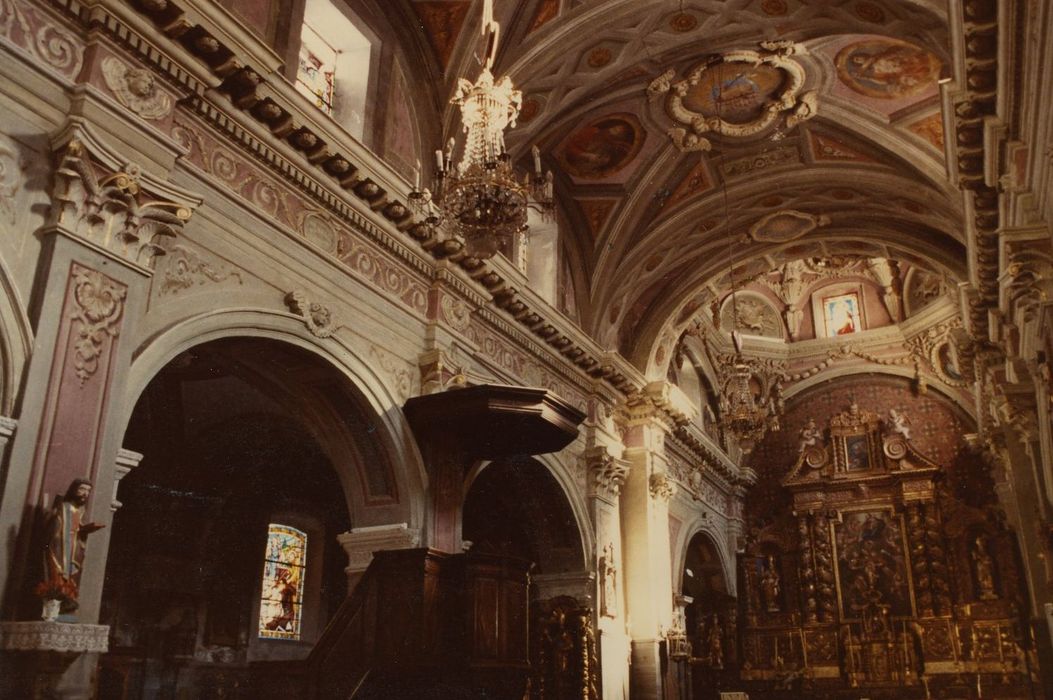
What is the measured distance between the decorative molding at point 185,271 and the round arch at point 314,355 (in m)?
0.27

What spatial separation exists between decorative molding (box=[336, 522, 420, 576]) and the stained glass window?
4337mm

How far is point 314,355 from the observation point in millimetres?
8266

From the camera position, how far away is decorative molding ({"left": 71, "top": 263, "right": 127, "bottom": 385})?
5836 mm

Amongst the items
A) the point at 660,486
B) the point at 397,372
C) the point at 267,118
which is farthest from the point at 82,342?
the point at 660,486

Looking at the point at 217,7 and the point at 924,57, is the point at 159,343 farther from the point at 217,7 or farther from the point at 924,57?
the point at 924,57

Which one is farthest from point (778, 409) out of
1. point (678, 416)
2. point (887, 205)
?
point (887, 205)

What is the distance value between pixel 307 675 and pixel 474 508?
5656 mm

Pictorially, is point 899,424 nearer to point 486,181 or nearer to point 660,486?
point 660,486

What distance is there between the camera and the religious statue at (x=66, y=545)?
5.18 m

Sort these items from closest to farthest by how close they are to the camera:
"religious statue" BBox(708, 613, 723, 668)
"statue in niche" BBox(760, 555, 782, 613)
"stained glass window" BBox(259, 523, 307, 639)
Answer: "stained glass window" BBox(259, 523, 307, 639) < "religious statue" BBox(708, 613, 723, 668) < "statue in niche" BBox(760, 555, 782, 613)

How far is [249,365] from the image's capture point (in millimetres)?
8766

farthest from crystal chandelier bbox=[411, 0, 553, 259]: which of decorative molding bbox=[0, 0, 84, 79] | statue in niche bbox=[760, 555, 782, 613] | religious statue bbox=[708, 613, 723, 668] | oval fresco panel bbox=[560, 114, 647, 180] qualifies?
statue in niche bbox=[760, 555, 782, 613]

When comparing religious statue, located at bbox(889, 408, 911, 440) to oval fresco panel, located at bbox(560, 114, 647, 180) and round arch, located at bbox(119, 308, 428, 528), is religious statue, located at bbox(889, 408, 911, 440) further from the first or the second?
round arch, located at bbox(119, 308, 428, 528)

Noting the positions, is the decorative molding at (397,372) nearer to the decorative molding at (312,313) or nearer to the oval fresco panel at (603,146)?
the decorative molding at (312,313)
